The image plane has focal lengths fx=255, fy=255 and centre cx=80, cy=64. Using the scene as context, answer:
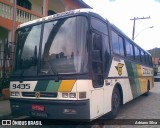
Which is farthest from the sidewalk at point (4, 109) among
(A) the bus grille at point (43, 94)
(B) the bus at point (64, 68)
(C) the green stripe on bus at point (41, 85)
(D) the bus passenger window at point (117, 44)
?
(D) the bus passenger window at point (117, 44)

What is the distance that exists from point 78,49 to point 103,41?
4.36 ft

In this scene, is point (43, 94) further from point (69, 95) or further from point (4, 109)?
point (4, 109)

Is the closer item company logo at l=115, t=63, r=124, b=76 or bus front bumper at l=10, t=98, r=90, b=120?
bus front bumper at l=10, t=98, r=90, b=120

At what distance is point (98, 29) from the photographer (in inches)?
274

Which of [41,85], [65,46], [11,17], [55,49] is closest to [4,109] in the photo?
[41,85]

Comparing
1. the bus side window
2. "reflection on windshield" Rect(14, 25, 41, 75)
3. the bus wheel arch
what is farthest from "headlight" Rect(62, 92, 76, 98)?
the bus wheel arch

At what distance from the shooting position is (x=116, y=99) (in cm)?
828

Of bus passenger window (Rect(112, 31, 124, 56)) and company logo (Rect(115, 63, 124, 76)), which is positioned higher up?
bus passenger window (Rect(112, 31, 124, 56))

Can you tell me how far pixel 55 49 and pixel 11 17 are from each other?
780 cm

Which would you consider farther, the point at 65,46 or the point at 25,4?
the point at 25,4

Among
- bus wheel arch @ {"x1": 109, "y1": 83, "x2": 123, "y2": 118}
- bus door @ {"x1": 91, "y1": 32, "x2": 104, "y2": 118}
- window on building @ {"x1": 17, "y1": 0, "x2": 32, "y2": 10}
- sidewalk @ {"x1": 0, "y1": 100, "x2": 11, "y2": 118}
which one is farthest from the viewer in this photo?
window on building @ {"x1": 17, "y1": 0, "x2": 32, "y2": 10}

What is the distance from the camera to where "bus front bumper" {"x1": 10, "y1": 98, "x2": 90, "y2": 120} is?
5.91 metres

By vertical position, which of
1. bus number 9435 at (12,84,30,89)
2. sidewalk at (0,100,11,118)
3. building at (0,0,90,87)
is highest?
building at (0,0,90,87)

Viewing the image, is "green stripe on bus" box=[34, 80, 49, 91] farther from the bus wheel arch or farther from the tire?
the tire
